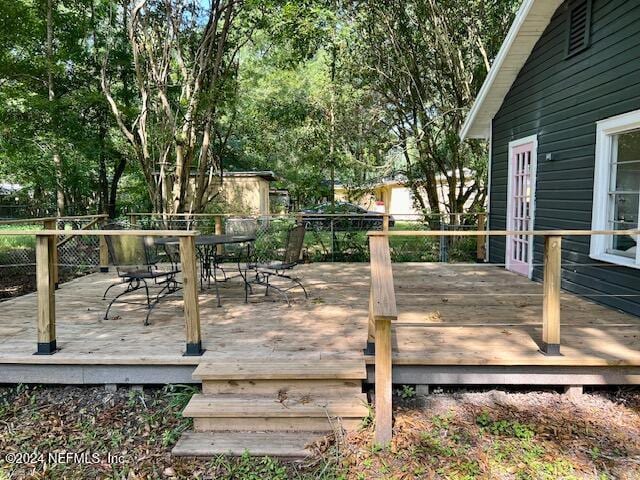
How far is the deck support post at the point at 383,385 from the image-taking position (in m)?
2.70

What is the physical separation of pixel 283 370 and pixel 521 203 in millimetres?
5236

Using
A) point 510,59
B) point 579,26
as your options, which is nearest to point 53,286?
point 579,26

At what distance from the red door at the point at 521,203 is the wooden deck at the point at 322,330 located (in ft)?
3.81

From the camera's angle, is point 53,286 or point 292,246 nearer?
point 53,286

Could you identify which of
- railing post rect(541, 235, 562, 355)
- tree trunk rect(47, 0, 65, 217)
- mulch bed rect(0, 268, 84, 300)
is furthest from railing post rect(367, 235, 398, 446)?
tree trunk rect(47, 0, 65, 217)

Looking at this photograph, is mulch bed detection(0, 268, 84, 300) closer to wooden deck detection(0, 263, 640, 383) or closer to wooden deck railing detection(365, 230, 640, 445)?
wooden deck detection(0, 263, 640, 383)

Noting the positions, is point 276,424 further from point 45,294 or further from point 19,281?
point 19,281

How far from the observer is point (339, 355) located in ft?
10.7

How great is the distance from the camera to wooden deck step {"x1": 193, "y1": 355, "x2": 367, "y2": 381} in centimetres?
298

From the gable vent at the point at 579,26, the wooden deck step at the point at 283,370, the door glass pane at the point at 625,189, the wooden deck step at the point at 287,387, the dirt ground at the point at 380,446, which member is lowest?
the dirt ground at the point at 380,446

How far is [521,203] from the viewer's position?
685cm

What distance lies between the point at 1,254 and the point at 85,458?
28.0ft

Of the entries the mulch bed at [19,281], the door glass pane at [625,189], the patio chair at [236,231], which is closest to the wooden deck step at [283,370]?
the door glass pane at [625,189]

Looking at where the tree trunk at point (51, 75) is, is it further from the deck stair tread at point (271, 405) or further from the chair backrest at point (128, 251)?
the deck stair tread at point (271, 405)
